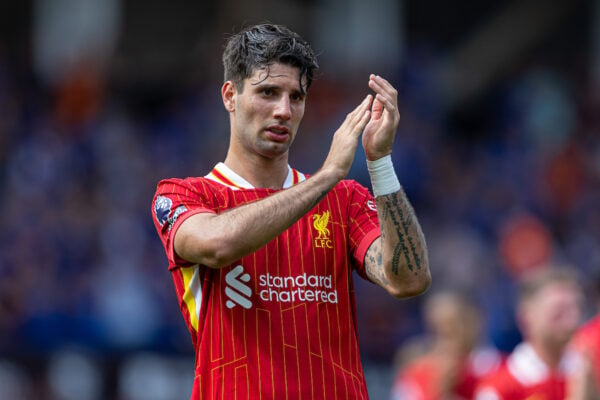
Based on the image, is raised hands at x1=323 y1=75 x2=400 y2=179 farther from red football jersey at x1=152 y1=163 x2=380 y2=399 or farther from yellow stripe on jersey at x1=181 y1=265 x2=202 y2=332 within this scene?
yellow stripe on jersey at x1=181 y1=265 x2=202 y2=332

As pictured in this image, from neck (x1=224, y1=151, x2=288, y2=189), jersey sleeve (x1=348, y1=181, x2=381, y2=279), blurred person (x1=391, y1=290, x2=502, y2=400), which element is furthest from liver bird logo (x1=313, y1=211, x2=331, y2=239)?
blurred person (x1=391, y1=290, x2=502, y2=400)

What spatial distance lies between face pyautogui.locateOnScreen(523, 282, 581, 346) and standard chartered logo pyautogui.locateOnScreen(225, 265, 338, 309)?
2.34m

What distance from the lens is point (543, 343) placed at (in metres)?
6.14

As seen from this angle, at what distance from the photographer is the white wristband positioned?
4117 mm

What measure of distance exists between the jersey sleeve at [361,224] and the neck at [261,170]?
1.03ft

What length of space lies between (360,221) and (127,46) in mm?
13720

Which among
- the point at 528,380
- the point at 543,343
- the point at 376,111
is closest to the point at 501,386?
the point at 528,380

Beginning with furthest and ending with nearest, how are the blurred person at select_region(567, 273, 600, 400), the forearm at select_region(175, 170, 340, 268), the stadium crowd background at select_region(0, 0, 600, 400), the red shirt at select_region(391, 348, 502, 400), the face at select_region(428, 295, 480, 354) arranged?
1. the stadium crowd background at select_region(0, 0, 600, 400)
2. the red shirt at select_region(391, 348, 502, 400)
3. the face at select_region(428, 295, 480, 354)
4. the blurred person at select_region(567, 273, 600, 400)
5. the forearm at select_region(175, 170, 340, 268)

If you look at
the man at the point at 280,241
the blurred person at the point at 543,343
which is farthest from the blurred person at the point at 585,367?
the man at the point at 280,241

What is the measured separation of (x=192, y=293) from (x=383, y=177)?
864 millimetres

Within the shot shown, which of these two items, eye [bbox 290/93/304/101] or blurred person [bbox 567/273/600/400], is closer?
eye [bbox 290/93/304/101]

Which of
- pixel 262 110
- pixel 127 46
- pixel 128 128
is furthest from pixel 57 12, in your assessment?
pixel 262 110

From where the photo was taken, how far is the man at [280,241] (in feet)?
12.8

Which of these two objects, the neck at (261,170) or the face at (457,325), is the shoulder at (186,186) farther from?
the face at (457,325)
